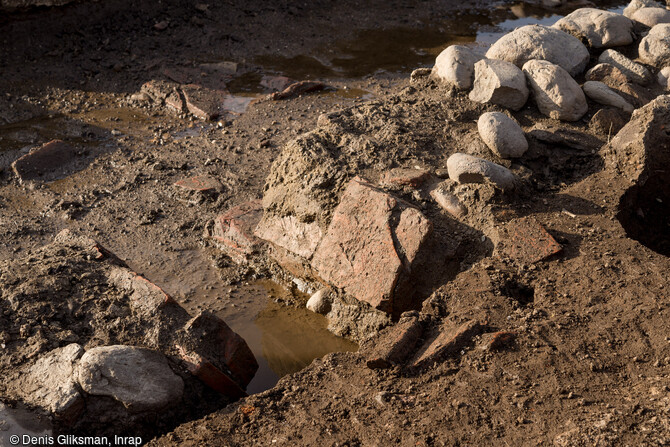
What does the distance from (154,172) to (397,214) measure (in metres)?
2.75

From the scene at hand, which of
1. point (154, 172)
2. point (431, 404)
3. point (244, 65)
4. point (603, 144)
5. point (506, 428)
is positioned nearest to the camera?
point (506, 428)

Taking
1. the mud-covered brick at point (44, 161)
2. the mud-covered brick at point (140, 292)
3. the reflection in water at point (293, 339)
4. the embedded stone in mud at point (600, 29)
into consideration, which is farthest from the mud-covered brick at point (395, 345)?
the mud-covered brick at point (44, 161)

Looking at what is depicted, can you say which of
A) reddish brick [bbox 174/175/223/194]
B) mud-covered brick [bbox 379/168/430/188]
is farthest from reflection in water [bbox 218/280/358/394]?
reddish brick [bbox 174/175/223/194]

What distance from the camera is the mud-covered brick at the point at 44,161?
18.6 feet

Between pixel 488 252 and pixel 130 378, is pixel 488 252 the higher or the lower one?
the higher one

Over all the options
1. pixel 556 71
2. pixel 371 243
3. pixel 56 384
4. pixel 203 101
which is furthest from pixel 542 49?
pixel 56 384

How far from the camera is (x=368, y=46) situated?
28.0 feet

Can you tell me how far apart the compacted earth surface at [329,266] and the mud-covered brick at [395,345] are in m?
0.01

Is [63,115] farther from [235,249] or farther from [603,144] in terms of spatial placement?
[603,144]

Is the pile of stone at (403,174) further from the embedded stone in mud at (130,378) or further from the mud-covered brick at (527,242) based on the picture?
the embedded stone in mud at (130,378)

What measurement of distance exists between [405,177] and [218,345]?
161 centimetres

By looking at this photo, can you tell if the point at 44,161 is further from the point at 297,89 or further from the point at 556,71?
the point at 556,71

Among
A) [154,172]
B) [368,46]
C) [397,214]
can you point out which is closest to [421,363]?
[397,214]

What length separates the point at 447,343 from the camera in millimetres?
3184
